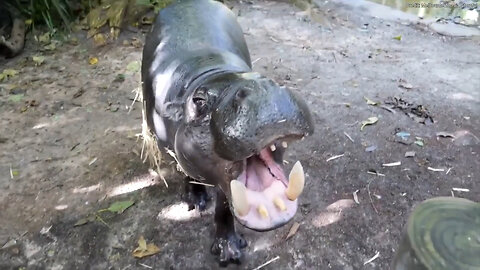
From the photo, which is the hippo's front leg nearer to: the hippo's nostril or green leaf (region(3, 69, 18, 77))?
the hippo's nostril

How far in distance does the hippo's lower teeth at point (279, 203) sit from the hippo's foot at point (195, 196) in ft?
3.76

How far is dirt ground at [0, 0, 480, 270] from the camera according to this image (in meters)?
2.93

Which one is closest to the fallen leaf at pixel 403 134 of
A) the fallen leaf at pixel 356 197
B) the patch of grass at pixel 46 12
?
the fallen leaf at pixel 356 197

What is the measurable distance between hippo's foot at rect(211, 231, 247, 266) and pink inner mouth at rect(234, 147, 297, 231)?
73 centimetres

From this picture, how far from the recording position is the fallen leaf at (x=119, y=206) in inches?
126

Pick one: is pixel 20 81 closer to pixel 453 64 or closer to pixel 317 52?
pixel 317 52

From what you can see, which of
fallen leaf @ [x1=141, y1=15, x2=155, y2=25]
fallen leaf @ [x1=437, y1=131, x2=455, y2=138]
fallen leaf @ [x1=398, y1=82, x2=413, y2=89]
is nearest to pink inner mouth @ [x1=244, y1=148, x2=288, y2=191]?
fallen leaf @ [x1=437, y1=131, x2=455, y2=138]

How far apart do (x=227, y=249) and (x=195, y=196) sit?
1.68 feet

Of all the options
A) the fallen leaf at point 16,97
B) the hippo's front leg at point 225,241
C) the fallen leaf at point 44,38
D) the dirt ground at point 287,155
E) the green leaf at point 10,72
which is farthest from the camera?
the fallen leaf at point 44,38

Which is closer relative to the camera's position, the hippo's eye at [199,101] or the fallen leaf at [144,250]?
the hippo's eye at [199,101]

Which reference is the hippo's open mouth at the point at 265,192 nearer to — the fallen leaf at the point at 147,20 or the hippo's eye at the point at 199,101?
the hippo's eye at the point at 199,101

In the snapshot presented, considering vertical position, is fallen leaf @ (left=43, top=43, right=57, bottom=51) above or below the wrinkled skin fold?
below

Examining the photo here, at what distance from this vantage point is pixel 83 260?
9.34ft

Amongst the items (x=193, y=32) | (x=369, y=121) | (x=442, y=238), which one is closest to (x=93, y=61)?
(x=193, y=32)
